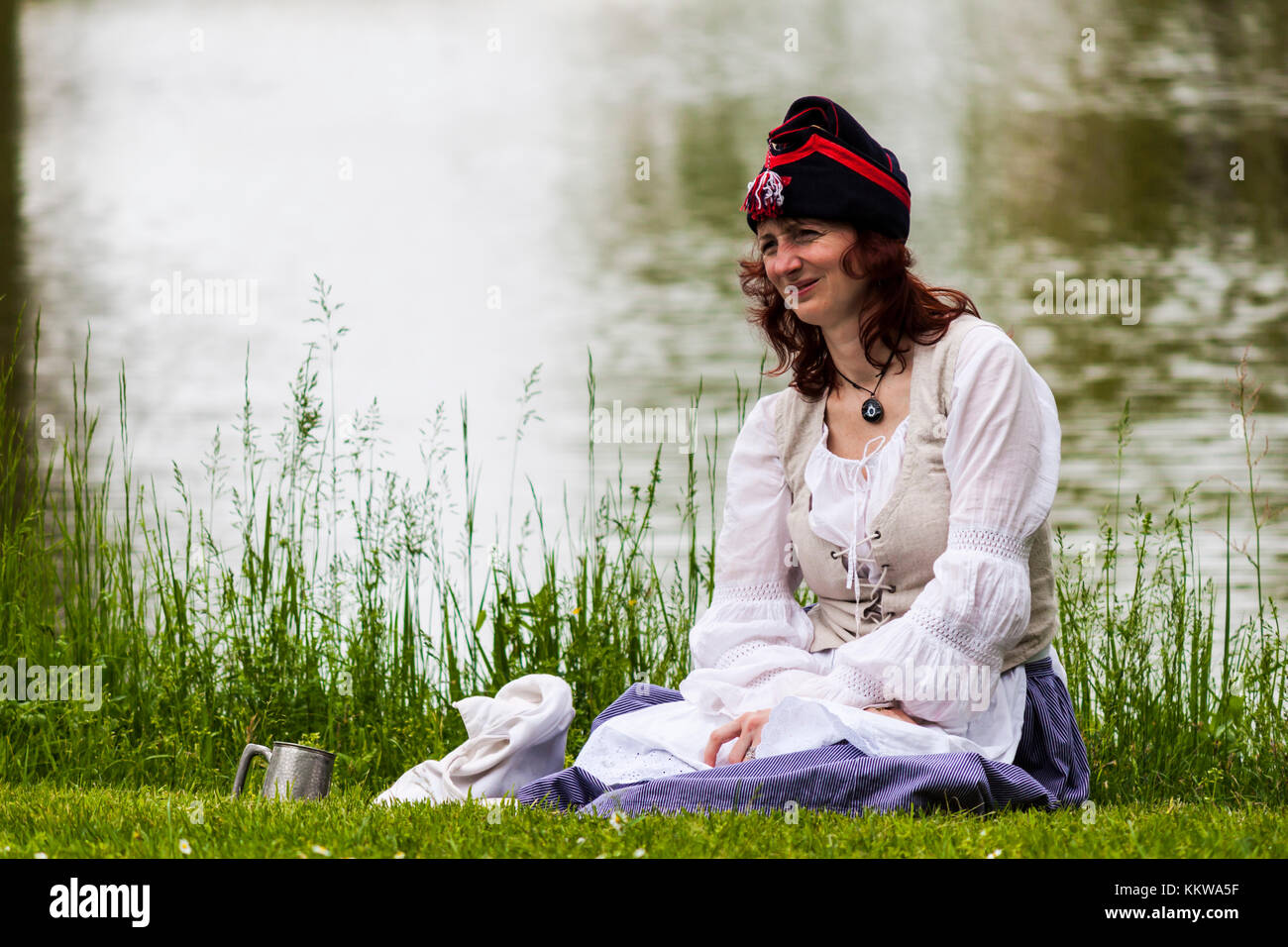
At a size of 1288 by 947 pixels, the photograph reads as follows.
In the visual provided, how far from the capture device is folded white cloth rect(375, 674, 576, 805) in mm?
3037

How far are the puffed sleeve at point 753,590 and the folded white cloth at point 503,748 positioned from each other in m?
0.30

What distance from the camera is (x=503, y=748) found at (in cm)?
305

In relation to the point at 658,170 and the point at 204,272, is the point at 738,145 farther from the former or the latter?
the point at 204,272

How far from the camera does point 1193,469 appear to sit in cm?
762

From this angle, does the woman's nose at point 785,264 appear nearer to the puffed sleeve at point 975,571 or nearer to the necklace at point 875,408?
the necklace at point 875,408

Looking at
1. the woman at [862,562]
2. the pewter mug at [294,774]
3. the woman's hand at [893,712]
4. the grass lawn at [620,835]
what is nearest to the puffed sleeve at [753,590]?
the woman at [862,562]

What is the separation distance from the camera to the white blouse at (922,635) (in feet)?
8.74

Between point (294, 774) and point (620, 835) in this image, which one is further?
point (294, 774)

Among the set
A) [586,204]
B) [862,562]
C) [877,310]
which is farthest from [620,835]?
[586,204]

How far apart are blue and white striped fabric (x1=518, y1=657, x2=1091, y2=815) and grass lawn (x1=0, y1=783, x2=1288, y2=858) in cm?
5

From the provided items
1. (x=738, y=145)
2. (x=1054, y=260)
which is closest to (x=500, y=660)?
(x=1054, y=260)

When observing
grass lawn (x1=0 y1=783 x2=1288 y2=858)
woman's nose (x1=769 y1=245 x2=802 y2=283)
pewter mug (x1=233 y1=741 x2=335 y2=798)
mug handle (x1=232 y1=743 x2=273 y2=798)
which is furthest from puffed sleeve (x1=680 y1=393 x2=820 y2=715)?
mug handle (x1=232 y1=743 x2=273 y2=798)

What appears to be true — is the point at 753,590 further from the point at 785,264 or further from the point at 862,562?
the point at 785,264

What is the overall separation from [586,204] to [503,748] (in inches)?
527
